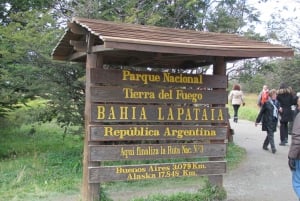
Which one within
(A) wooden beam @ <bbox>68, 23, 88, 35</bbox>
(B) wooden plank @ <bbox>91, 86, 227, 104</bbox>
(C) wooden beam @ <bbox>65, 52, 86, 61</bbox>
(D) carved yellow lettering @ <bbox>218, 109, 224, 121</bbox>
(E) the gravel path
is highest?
(A) wooden beam @ <bbox>68, 23, 88, 35</bbox>

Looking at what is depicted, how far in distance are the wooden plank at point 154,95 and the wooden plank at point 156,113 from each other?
0.09 m

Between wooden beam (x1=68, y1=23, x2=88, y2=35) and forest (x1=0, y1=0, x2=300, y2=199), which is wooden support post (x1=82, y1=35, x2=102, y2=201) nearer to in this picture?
wooden beam (x1=68, y1=23, x2=88, y2=35)

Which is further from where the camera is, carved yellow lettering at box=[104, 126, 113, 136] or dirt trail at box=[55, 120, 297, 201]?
dirt trail at box=[55, 120, 297, 201]

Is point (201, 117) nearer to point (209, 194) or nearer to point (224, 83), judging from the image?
point (224, 83)

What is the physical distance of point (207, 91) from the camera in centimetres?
748

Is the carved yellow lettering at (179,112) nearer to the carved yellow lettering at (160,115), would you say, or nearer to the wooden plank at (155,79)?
the carved yellow lettering at (160,115)

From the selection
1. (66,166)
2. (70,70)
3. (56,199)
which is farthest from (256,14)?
(56,199)

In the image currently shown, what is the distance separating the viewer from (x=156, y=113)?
7.04m

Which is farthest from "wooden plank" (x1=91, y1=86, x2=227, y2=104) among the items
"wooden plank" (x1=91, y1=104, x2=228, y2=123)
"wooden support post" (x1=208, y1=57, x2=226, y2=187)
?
"wooden support post" (x1=208, y1=57, x2=226, y2=187)

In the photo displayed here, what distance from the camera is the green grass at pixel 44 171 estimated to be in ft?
26.6

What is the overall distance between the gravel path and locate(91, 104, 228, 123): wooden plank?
1.56 metres

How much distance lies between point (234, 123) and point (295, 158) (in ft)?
49.7

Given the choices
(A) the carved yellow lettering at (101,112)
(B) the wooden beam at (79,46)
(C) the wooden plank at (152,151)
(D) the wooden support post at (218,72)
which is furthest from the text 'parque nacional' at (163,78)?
(C) the wooden plank at (152,151)

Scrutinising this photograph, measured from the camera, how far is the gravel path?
829 centimetres
